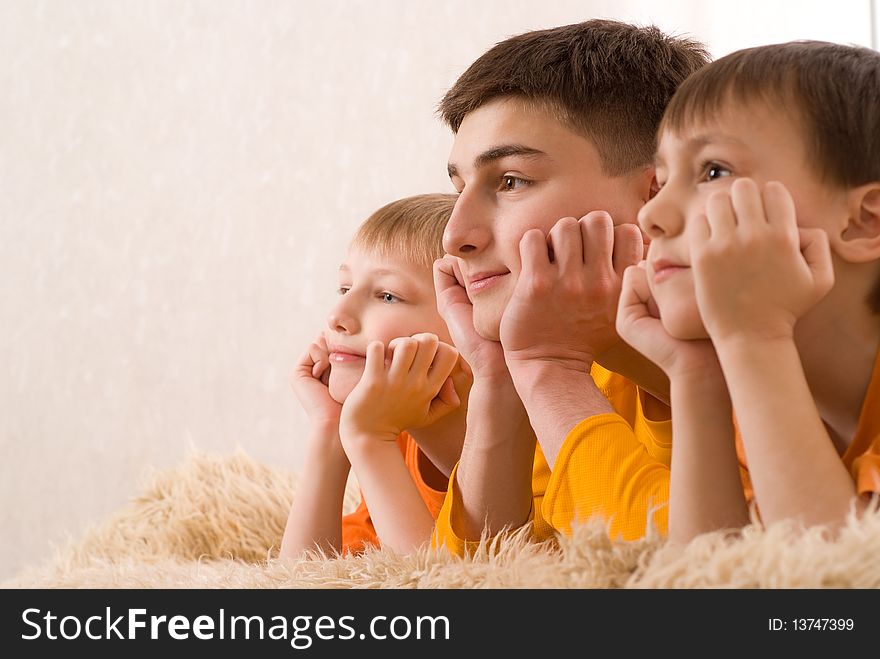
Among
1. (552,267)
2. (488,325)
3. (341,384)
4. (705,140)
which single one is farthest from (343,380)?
(705,140)

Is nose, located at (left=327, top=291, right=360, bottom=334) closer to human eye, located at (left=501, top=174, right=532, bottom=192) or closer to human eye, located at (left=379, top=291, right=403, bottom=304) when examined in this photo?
human eye, located at (left=379, top=291, right=403, bottom=304)

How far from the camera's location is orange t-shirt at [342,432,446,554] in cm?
139

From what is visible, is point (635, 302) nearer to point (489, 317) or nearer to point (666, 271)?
point (666, 271)

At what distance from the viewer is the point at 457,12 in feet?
8.38

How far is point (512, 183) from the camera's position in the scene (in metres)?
1.04

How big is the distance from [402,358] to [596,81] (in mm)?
410

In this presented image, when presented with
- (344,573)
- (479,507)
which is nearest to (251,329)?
(479,507)

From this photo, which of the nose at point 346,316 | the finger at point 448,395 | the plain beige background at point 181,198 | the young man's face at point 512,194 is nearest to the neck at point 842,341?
the young man's face at point 512,194
